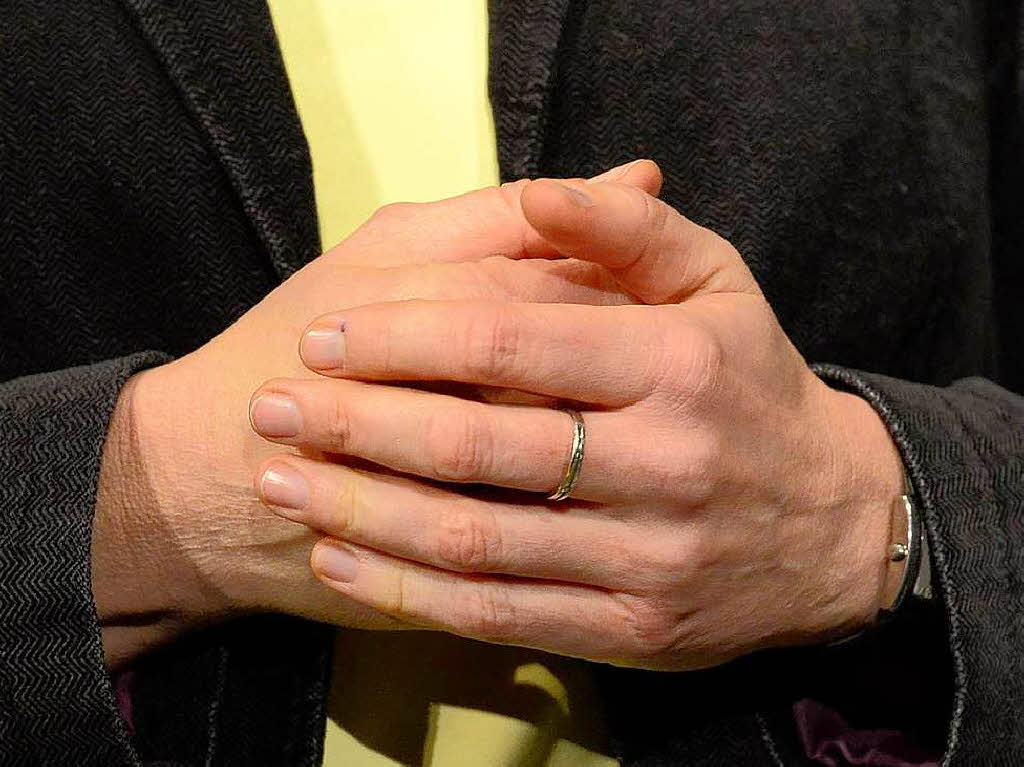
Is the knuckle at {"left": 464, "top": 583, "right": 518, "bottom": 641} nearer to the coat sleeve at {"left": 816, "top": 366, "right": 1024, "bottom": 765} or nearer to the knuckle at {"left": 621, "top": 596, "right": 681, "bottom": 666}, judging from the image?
the knuckle at {"left": 621, "top": 596, "right": 681, "bottom": 666}

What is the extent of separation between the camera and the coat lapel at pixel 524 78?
758 millimetres

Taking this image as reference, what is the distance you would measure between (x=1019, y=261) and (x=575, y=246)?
0.72 meters

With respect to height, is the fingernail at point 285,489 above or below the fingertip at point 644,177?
below

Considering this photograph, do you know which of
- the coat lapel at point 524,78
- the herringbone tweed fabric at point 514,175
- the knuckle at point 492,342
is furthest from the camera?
the coat lapel at point 524,78

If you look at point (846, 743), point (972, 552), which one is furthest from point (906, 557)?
point (846, 743)

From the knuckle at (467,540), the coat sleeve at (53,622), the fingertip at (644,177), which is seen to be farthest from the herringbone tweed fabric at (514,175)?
the knuckle at (467,540)

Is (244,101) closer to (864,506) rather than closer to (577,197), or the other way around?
(577,197)

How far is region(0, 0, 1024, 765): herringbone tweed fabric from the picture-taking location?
2.10ft

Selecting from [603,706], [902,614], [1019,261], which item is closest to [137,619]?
[603,706]

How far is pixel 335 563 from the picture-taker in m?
0.58

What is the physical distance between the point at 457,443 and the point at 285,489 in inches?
3.9

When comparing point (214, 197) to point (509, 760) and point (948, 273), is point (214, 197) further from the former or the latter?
point (948, 273)

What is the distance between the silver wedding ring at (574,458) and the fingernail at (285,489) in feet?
0.45

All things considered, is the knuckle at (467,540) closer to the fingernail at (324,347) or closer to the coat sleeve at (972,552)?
the fingernail at (324,347)
